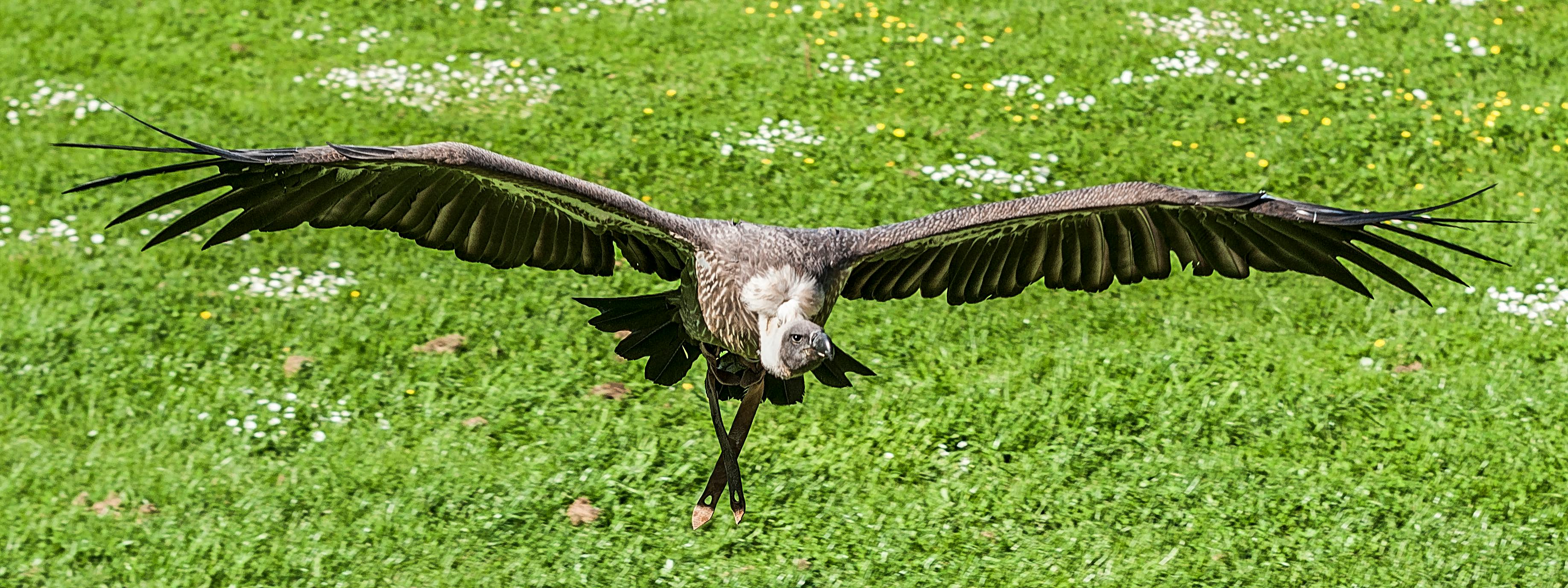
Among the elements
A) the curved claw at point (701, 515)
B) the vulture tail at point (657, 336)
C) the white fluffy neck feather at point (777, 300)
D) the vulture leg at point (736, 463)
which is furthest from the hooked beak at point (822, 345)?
the curved claw at point (701, 515)

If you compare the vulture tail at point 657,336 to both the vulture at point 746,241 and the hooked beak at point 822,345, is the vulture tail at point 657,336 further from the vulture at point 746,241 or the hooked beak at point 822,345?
the hooked beak at point 822,345

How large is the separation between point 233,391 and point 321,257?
1658mm

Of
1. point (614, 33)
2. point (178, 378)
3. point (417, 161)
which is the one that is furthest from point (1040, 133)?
point (417, 161)

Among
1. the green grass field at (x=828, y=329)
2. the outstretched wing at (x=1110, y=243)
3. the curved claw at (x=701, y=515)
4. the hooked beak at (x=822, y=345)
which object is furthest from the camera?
the green grass field at (x=828, y=329)

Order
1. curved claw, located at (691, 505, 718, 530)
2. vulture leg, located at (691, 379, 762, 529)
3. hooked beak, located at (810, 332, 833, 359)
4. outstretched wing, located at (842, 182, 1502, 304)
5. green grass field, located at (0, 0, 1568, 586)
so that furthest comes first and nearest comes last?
green grass field, located at (0, 0, 1568, 586)
curved claw, located at (691, 505, 718, 530)
vulture leg, located at (691, 379, 762, 529)
outstretched wing, located at (842, 182, 1502, 304)
hooked beak, located at (810, 332, 833, 359)

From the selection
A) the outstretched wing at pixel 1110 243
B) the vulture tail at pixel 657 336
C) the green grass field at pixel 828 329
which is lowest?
the green grass field at pixel 828 329

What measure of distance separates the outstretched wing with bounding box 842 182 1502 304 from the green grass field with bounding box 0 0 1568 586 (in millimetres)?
2188

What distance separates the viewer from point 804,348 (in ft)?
18.1

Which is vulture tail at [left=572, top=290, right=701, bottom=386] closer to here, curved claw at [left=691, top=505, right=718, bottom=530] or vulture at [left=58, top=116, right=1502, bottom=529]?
vulture at [left=58, top=116, right=1502, bottom=529]

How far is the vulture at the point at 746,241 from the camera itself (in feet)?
19.7

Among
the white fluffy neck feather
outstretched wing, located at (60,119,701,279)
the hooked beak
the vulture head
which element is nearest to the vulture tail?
outstretched wing, located at (60,119,701,279)

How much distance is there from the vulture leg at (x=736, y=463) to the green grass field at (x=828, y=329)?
3.30 feet

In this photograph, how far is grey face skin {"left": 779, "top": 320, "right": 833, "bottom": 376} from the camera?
5.45 meters

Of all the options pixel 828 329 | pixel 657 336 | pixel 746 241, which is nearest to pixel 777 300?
pixel 746 241
